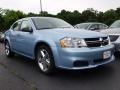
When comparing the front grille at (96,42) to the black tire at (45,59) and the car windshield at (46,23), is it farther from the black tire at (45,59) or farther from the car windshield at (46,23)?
the car windshield at (46,23)

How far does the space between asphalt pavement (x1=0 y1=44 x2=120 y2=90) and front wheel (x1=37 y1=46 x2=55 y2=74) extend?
0.53 feet

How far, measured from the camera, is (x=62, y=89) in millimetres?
4277

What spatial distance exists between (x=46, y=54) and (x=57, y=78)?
0.69 m

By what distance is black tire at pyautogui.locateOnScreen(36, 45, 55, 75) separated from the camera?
5039 mm

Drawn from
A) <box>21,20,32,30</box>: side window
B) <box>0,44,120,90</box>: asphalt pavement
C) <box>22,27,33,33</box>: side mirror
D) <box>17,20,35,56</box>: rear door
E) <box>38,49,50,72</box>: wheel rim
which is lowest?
<box>0,44,120,90</box>: asphalt pavement

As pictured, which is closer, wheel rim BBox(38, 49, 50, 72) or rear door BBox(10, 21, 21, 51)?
wheel rim BBox(38, 49, 50, 72)

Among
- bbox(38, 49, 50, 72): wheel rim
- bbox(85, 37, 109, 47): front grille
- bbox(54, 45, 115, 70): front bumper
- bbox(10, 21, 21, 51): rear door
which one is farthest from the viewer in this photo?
bbox(10, 21, 21, 51): rear door

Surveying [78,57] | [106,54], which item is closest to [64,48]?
[78,57]

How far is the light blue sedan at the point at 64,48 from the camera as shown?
184 inches

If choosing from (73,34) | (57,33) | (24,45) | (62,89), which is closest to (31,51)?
(24,45)

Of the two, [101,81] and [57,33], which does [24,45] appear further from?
[101,81]

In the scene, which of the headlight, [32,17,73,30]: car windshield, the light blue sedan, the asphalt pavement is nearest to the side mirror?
the light blue sedan

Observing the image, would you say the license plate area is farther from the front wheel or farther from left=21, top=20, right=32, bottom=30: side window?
left=21, top=20, right=32, bottom=30: side window

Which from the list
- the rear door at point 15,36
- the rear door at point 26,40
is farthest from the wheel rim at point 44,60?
the rear door at point 15,36
